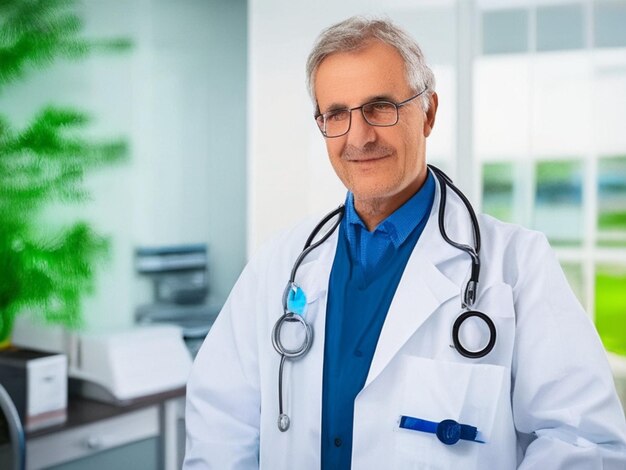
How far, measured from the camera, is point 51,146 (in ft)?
7.23

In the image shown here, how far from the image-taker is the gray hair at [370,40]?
1.14m

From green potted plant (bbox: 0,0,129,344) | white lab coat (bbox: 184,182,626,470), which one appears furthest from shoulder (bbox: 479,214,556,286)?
green potted plant (bbox: 0,0,129,344)

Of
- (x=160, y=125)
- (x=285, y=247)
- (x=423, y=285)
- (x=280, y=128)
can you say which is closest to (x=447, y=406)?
(x=423, y=285)

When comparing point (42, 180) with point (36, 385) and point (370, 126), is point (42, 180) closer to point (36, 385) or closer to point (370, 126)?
point (36, 385)

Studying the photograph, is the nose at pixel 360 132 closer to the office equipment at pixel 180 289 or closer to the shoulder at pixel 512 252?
the shoulder at pixel 512 252

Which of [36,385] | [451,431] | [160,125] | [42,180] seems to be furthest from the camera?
[160,125]

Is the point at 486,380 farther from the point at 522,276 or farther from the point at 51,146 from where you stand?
the point at 51,146

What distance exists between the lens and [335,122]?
1.17m

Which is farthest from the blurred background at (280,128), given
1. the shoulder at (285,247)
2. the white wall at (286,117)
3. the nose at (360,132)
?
the nose at (360,132)

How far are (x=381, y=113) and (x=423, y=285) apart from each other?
29cm

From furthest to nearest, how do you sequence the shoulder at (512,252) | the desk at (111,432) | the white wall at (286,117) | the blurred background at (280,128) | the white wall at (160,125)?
the white wall at (160,125), the white wall at (286,117), the blurred background at (280,128), the desk at (111,432), the shoulder at (512,252)

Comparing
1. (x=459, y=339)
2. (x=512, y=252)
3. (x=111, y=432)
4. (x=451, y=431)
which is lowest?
(x=111, y=432)

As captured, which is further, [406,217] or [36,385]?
[36,385]

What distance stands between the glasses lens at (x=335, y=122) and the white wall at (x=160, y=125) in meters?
1.38
